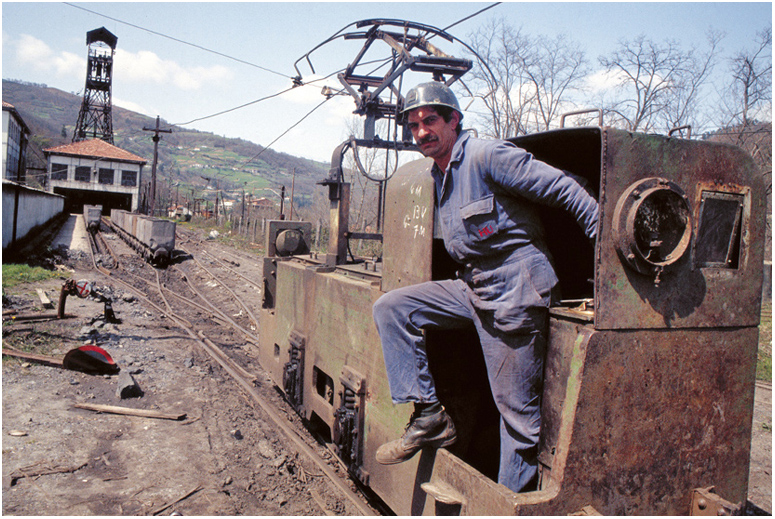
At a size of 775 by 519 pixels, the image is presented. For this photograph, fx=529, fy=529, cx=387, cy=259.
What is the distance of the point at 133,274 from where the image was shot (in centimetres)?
1711

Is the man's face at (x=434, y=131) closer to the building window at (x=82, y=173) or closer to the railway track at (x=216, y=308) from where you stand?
the railway track at (x=216, y=308)

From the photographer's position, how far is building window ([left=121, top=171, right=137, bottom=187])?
49938 mm

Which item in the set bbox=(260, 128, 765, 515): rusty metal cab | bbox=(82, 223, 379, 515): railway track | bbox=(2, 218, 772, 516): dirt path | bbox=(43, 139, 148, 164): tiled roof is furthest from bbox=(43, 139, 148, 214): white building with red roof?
bbox=(260, 128, 765, 515): rusty metal cab

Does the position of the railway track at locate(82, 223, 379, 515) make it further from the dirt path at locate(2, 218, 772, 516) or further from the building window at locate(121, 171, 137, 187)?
the building window at locate(121, 171, 137, 187)

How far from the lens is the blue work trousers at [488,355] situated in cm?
A: 232

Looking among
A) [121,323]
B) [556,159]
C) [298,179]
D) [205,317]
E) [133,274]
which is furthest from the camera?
[298,179]

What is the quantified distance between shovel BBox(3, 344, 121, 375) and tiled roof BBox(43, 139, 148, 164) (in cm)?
4762

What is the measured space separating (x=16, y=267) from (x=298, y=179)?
4994 inches

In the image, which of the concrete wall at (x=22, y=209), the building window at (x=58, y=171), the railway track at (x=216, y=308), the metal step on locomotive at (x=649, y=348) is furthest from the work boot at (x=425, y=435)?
the building window at (x=58, y=171)

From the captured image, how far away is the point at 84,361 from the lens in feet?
21.2

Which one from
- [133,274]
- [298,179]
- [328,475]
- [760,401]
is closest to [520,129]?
[133,274]

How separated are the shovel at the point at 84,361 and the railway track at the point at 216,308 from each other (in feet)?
4.86

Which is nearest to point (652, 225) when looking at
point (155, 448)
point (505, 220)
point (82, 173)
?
point (505, 220)

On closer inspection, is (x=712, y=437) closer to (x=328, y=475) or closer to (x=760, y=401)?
(x=328, y=475)
